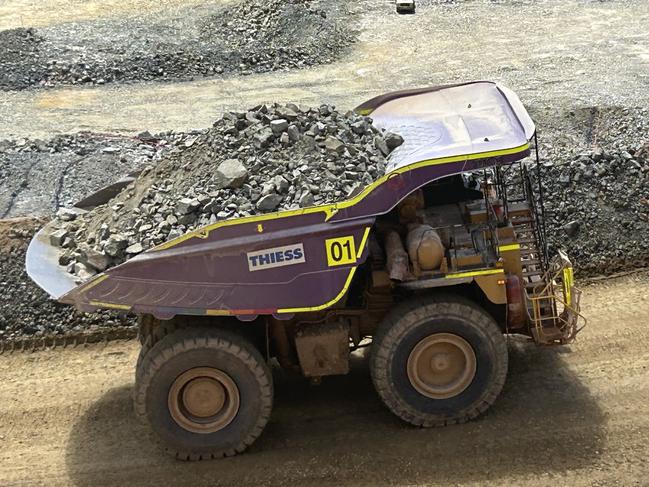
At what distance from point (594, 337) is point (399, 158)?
3235 mm

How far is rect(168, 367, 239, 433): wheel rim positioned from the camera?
25.4 feet

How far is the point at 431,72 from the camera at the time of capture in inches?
743

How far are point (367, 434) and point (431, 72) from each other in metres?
12.1

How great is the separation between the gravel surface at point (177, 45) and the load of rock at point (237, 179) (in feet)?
37.6

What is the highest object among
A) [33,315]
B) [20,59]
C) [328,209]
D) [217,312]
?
[328,209]

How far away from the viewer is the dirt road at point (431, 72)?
1708 centimetres

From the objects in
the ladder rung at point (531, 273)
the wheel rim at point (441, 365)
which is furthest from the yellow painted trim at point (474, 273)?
the ladder rung at point (531, 273)

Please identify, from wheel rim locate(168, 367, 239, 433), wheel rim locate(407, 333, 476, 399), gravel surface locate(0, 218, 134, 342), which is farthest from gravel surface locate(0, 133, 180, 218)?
wheel rim locate(407, 333, 476, 399)

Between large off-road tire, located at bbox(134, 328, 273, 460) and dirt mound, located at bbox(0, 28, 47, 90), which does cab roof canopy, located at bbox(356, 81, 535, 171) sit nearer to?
large off-road tire, located at bbox(134, 328, 273, 460)

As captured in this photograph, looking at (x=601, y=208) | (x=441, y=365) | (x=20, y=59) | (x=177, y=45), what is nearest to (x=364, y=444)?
(x=441, y=365)

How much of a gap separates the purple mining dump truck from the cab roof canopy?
27 mm

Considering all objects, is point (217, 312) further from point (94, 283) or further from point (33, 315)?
point (33, 315)

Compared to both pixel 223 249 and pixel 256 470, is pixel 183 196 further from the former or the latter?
pixel 256 470

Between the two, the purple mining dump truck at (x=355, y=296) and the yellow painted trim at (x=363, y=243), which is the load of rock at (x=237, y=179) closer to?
the purple mining dump truck at (x=355, y=296)
